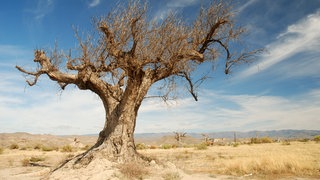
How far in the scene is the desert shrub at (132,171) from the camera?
11396mm

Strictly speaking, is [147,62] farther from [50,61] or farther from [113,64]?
[50,61]

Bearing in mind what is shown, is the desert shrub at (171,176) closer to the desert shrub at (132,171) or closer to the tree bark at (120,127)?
the desert shrub at (132,171)

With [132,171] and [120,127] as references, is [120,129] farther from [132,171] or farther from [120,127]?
[132,171]

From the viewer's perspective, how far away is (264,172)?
41.2ft

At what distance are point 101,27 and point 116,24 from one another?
628 millimetres

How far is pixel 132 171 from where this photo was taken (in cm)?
1157

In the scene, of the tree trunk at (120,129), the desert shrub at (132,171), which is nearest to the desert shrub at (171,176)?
the desert shrub at (132,171)

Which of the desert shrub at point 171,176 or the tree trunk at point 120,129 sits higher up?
the tree trunk at point 120,129

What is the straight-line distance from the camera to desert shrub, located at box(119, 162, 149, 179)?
11.4 metres

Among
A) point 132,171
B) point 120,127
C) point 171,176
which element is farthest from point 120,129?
point 171,176

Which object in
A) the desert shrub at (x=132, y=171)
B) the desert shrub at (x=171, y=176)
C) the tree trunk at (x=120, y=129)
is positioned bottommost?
the desert shrub at (x=171, y=176)

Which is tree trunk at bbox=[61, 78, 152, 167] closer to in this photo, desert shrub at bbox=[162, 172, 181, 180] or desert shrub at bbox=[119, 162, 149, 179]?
desert shrub at bbox=[119, 162, 149, 179]

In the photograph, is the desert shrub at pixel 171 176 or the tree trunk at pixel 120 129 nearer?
the desert shrub at pixel 171 176

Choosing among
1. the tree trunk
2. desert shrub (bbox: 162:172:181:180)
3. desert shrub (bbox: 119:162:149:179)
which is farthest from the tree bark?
desert shrub (bbox: 162:172:181:180)
